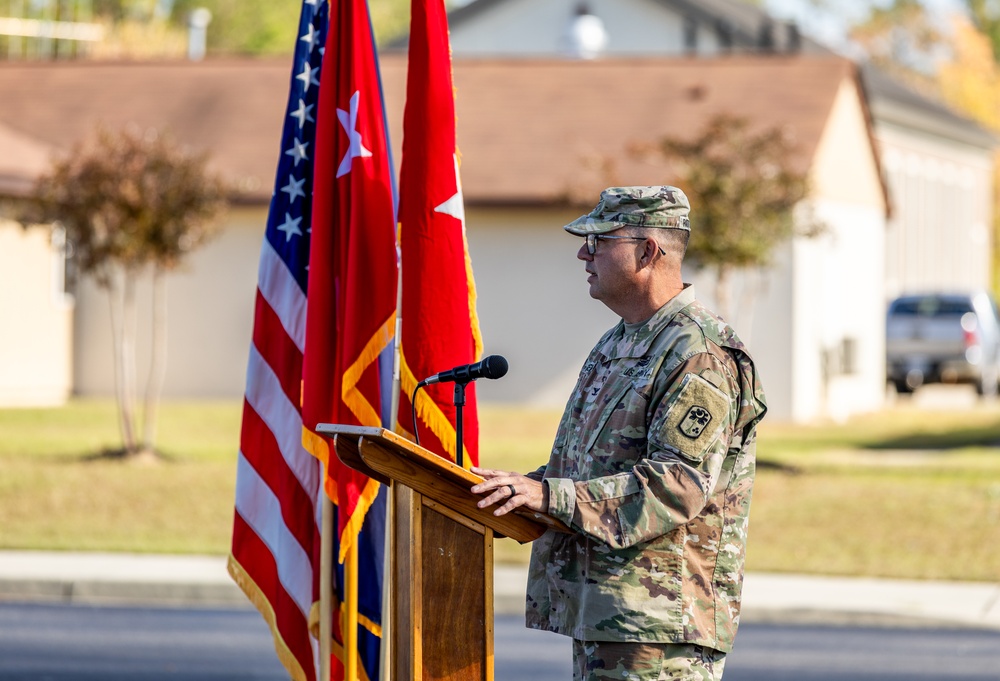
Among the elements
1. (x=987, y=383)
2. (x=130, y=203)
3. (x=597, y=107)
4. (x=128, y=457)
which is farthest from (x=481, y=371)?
(x=987, y=383)

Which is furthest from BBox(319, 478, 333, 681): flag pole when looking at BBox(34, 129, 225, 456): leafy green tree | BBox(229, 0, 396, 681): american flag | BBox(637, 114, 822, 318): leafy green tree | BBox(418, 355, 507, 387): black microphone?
BBox(637, 114, 822, 318): leafy green tree

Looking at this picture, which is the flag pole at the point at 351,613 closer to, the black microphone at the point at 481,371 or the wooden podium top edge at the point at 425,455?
the black microphone at the point at 481,371

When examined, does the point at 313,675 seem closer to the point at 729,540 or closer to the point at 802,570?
the point at 729,540

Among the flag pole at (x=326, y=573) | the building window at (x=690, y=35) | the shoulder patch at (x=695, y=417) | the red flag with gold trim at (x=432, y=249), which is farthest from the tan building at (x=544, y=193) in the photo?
the shoulder patch at (x=695, y=417)

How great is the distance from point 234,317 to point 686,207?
23.0 meters

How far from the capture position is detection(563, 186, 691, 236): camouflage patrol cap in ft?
13.5

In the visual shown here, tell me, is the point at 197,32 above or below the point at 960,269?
above

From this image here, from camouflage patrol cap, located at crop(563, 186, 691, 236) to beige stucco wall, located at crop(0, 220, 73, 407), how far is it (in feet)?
69.1

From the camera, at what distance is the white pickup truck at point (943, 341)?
99.2 feet

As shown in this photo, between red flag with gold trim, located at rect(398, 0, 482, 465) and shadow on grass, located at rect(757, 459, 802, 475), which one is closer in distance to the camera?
red flag with gold trim, located at rect(398, 0, 482, 465)

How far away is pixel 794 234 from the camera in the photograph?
1852 centimetres

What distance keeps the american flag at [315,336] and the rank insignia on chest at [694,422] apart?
2.30 m

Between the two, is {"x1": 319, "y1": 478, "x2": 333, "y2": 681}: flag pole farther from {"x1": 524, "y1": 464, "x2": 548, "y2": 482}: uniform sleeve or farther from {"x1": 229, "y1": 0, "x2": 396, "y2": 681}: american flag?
{"x1": 524, "y1": 464, "x2": 548, "y2": 482}: uniform sleeve

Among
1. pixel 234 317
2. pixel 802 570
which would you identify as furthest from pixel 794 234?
pixel 234 317
